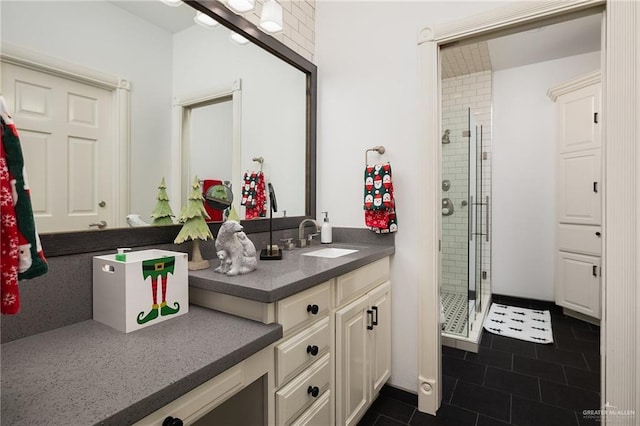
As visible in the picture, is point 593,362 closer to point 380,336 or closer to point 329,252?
point 380,336

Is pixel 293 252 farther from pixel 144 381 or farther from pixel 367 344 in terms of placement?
pixel 144 381

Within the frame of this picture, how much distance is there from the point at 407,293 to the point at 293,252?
770 millimetres

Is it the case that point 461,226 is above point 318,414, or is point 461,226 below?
above

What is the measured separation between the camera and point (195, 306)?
1327 mm

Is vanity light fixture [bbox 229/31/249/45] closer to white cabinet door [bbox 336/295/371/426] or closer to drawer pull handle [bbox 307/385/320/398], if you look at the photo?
white cabinet door [bbox 336/295/371/426]

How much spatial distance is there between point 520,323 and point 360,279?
2.48 metres

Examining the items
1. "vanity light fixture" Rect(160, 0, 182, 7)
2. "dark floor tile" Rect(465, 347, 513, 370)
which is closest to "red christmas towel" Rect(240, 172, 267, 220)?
"vanity light fixture" Rect(160, 0, 182, 7)

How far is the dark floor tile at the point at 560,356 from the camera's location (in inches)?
97.7

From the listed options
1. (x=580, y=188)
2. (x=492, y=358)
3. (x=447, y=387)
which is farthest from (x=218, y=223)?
(x=580, y=188)

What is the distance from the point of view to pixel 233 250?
1.36 meters

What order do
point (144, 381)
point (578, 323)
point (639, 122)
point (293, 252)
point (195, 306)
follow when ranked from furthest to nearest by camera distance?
1. point (578, 323)
2. point (293, 252)
3. point (639, 122)
4. point (195, 306)
5. point (144, 381)

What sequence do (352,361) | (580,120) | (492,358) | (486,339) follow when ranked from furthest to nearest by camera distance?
1. (580,120)
2. (486,339)
3. (492,358)
4. (352,361)

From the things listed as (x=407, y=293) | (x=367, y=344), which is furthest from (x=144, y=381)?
(x=407, y=293)

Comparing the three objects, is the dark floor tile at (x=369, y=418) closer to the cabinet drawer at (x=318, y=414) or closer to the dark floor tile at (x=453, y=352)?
the cabinet drawer at (x=318, y=414)
